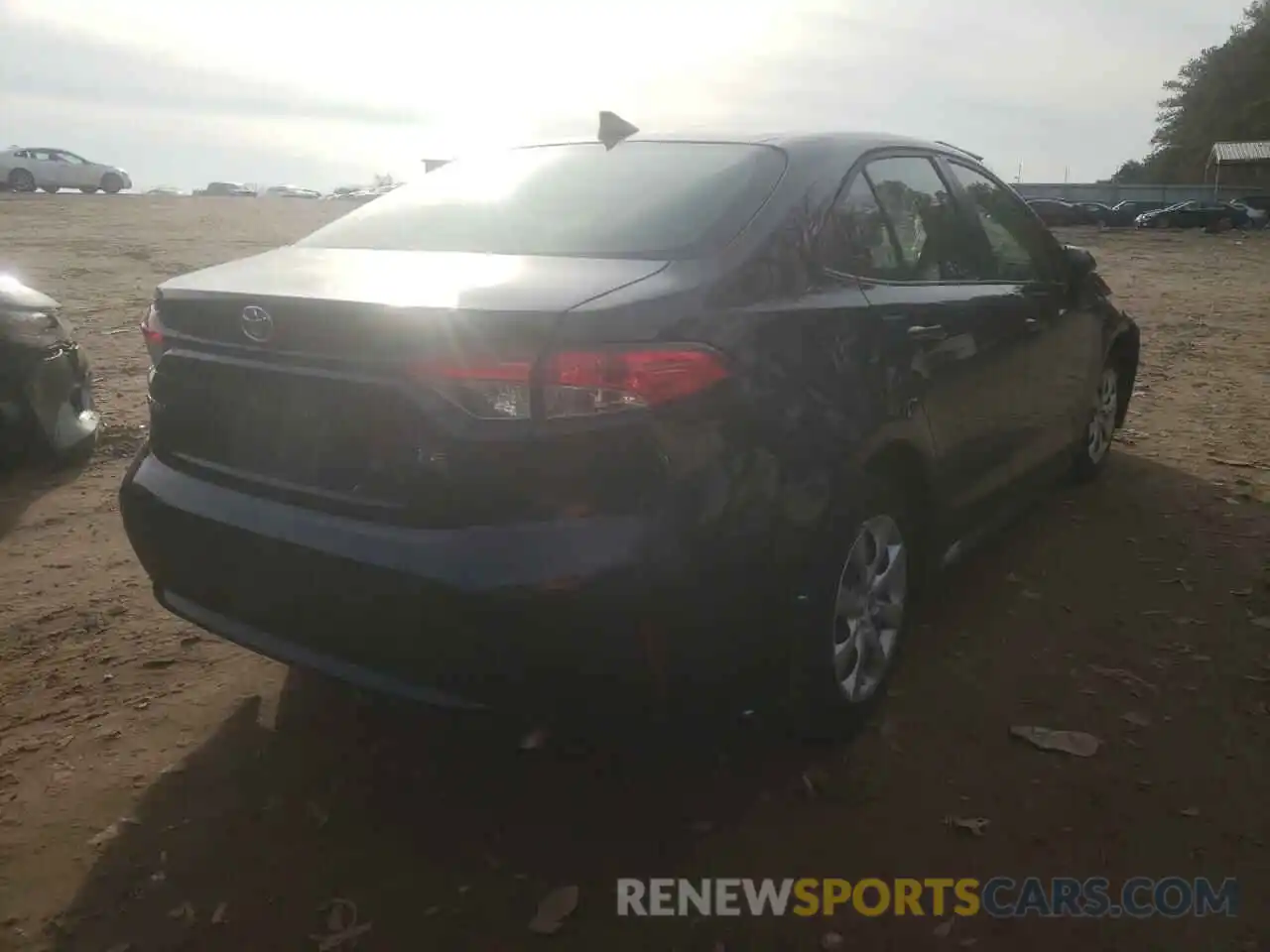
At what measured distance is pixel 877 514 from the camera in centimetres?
284

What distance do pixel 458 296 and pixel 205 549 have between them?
93cm

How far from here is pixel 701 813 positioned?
8.84ft

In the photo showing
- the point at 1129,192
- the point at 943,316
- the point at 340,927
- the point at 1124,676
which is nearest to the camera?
the point at 340,927

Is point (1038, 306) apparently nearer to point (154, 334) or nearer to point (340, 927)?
point (154, 334)

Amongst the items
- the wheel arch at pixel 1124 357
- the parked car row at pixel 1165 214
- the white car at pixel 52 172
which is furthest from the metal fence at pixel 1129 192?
the wheel arch at pixel 1124 357

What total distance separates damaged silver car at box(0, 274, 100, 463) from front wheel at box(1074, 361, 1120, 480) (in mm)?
4887

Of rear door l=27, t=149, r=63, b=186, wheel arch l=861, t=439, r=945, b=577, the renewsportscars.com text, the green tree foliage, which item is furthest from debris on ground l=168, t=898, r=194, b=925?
the green tree foliage

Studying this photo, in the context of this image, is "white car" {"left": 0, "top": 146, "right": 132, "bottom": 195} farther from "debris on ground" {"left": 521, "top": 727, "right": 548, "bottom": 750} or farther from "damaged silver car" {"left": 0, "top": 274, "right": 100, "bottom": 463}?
"debris on ground" {"left": 521, "top": 727, "right": 548, "bottom": 750}

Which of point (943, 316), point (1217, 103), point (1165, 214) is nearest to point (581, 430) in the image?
point (943, 316)

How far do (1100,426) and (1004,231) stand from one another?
1.65 meters

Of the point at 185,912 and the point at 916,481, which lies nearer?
the point at 185,912

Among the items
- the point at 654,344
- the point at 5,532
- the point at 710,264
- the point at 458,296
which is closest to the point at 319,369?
the point at 458,296

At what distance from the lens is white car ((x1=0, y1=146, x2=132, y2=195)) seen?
34.0 metres

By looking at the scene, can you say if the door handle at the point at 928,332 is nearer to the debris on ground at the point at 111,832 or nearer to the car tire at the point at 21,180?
the debris on ground at the point at 111,832
